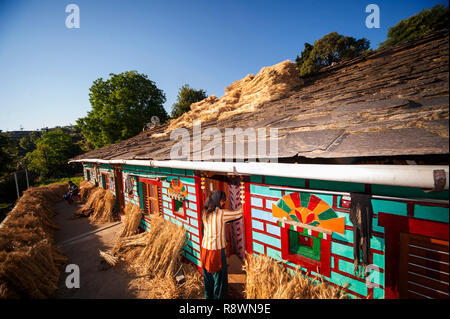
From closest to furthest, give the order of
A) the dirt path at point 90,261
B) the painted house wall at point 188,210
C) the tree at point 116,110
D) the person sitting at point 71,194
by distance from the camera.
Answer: the dirt path at point 90,261
the painted house wall at point 188,210
the person sitting at point 71,194
the tree at point 116,110

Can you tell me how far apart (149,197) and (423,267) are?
24.1ft

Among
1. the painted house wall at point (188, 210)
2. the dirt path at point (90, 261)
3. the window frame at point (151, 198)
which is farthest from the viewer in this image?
the window frame at point (151, 198)

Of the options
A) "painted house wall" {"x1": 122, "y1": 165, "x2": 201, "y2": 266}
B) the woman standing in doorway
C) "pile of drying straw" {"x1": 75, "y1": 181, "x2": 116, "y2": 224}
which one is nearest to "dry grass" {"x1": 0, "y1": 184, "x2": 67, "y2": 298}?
"painted house wall" {"x1": 122, "y1": 165, "x2": 201, "y2": 266}

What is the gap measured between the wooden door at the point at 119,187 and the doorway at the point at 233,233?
260 inches

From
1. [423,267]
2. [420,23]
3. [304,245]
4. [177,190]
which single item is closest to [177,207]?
[177,190]

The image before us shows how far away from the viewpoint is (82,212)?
1057 centimetres

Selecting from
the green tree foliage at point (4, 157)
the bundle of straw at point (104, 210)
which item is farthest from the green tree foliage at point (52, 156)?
the bundle of straw at point (104, 210)

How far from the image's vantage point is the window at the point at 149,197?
675 cm

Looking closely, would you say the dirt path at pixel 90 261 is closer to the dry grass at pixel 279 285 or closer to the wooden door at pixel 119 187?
the wooden door at pixel 119 187

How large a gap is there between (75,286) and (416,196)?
7.45m

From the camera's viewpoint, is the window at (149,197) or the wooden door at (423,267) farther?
the window at (149,197)
